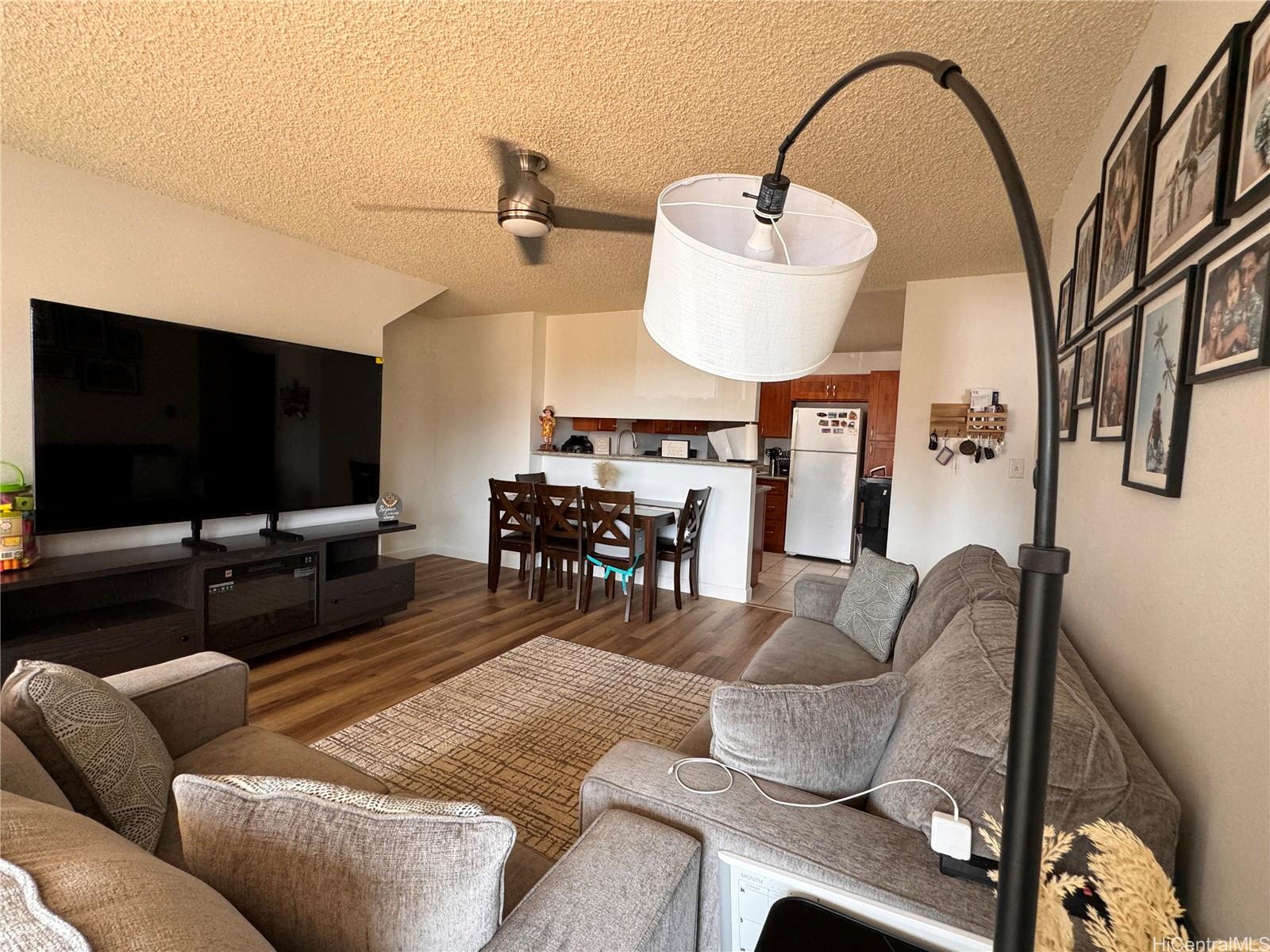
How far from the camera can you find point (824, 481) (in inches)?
247

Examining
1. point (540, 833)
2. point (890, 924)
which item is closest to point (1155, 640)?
point (890, 924)

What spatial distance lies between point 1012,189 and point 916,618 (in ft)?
5.97

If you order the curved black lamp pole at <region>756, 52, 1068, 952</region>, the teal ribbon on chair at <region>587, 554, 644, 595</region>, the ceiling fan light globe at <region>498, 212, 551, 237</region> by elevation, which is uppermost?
the ceiling fan light globe at <region>498, 212, 551, 237</region>

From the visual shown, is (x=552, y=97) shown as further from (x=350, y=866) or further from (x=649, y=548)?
(x=649, y=548)

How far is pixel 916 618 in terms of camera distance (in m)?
2.00

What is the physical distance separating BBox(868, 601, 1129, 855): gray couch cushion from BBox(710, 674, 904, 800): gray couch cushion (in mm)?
51

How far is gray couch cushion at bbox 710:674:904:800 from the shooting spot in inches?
44.8

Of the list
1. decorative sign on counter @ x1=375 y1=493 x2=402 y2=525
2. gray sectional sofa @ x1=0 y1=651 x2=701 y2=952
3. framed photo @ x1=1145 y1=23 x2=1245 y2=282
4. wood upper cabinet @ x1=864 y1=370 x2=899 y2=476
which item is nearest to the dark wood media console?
decorative sign on counter @ x1=375 y1=493 x2=402 y2=525

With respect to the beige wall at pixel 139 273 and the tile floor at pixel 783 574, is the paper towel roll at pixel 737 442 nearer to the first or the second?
the tile floor at pixel 783 574

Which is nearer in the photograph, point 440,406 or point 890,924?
point 890,924

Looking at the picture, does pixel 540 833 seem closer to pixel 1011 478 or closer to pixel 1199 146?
pixel 1199 146

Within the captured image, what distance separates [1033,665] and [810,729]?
762mm

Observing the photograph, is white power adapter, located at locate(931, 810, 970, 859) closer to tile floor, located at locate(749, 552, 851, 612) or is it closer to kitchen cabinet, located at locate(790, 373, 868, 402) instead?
tile floor, located at locate(749, 552, 851, 612)

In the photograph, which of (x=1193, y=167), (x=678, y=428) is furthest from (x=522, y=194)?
(x=678, y=428)
